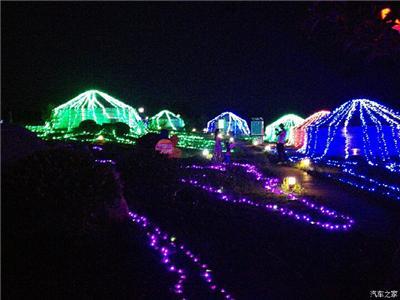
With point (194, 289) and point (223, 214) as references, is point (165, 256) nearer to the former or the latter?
point (194, 289)

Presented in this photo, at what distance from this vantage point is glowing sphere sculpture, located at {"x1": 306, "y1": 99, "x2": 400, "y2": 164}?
17.9 meters

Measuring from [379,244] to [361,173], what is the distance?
7458 millimetres

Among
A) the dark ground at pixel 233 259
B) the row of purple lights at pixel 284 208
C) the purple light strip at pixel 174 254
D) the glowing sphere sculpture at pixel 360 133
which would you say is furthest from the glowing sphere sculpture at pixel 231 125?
the purple light strip at pixel 174 254

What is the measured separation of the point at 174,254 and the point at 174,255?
0.12 ft

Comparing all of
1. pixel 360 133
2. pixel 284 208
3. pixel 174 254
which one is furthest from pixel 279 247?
pixel 360 133

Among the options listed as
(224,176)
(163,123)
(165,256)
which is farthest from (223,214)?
(163,123)

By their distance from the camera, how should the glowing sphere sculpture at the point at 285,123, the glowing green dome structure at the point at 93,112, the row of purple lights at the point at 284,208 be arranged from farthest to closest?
1. the glowing sphere sculpture at the point at 285,123
2. the glowing green dome structure at the point at 93,112
3. the row of purple lights at the point at 284,208

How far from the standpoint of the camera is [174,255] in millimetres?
5602

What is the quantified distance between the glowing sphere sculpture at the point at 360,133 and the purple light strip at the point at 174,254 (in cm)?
1299

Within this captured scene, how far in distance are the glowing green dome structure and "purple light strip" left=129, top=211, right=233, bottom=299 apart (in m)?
27.1

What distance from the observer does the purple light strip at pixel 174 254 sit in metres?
4.59

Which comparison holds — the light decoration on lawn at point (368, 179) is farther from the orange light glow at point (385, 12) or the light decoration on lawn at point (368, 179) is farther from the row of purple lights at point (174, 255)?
the orange light glow at point (385, 12)

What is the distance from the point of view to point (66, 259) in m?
4.98

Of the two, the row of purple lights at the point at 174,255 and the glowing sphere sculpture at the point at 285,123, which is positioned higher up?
the glowing sphere sculpture at the point at 285,123
